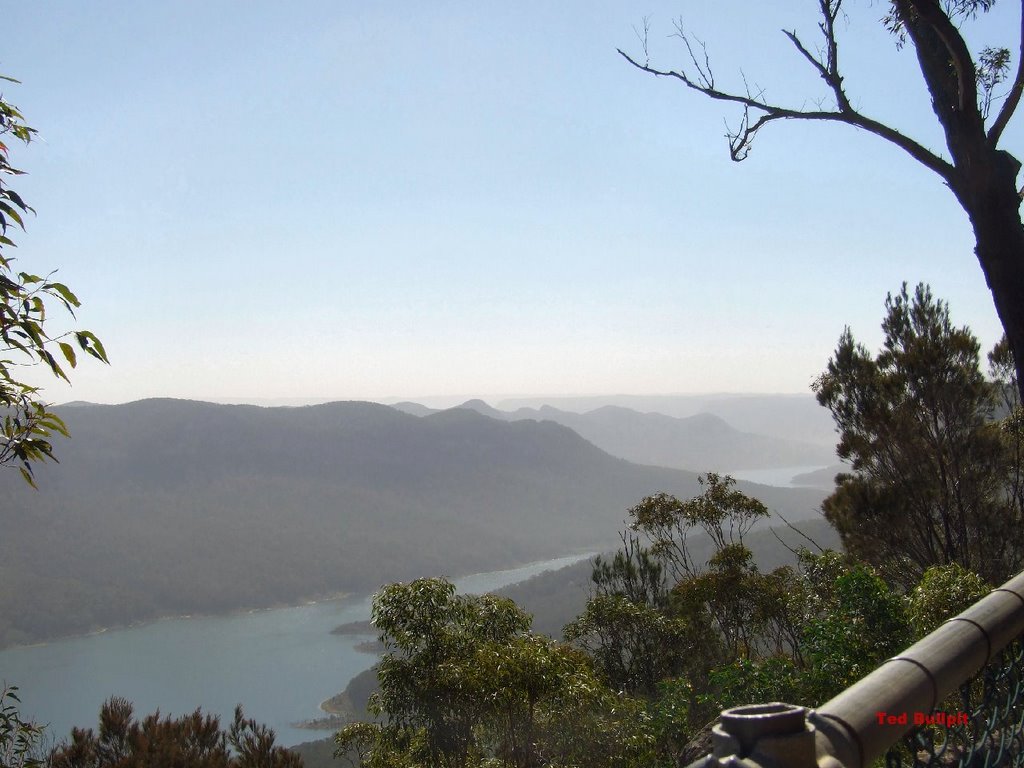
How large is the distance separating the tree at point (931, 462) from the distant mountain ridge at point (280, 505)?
71.9m

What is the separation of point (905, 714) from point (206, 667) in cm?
7023

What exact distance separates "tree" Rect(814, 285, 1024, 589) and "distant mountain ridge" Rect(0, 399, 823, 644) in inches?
2831

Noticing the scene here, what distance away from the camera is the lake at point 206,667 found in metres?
52.3

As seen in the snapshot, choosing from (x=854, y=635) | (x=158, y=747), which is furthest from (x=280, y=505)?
(x=854, y=635)

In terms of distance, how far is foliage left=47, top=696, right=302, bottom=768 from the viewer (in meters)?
7.71

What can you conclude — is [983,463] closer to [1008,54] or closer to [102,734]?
[1008,54]

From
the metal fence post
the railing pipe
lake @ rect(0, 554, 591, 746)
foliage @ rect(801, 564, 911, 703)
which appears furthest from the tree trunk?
lake @ rect(0, 554, 591, 746)

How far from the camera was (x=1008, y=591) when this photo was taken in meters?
1.43

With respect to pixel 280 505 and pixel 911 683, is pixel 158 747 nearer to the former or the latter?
pixel 911 683

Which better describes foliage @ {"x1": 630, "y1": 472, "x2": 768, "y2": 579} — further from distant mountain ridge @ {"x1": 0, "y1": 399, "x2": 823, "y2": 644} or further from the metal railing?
distant mountain ridge @ {"x1": 0, "y1": 399, "x2": 823, "y2": 644}

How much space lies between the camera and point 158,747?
8.00 metres

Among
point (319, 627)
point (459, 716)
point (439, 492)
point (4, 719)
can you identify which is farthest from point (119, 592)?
point (4, 719)

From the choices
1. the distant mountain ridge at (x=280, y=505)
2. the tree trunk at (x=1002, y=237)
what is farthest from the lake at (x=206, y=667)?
the tree trunk at (x=1002, y=237)

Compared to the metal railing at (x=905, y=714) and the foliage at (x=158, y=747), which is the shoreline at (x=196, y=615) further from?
the metal railing at (x=905, y=714)
